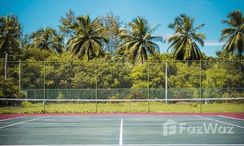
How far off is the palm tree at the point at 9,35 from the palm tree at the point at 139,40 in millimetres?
10351

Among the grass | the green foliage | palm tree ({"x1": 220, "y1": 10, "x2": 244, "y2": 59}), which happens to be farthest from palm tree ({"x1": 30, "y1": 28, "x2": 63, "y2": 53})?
the grass

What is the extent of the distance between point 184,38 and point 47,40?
54.8ft

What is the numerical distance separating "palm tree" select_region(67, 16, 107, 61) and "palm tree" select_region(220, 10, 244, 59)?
12066mm

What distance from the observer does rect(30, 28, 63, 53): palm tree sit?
5116 cm

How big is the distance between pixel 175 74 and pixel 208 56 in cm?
2273

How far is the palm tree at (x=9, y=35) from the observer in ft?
139

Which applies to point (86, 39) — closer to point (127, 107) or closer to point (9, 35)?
point (9, 35)

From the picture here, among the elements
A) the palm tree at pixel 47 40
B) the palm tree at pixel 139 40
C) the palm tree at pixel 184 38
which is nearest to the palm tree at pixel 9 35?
the palm tree at pixel 47 40

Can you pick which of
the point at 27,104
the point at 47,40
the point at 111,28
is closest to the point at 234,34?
the point at 111,28

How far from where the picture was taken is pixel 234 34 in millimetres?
43031

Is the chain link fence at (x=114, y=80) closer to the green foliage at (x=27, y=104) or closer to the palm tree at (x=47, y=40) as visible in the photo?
the green foliage at (x=27, y=104)

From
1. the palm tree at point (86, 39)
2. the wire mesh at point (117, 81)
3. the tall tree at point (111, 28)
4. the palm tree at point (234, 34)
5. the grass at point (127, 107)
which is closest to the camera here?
the grass at point (127, 107)

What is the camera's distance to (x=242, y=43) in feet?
138

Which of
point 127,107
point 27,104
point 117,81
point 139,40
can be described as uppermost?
point 139,40
